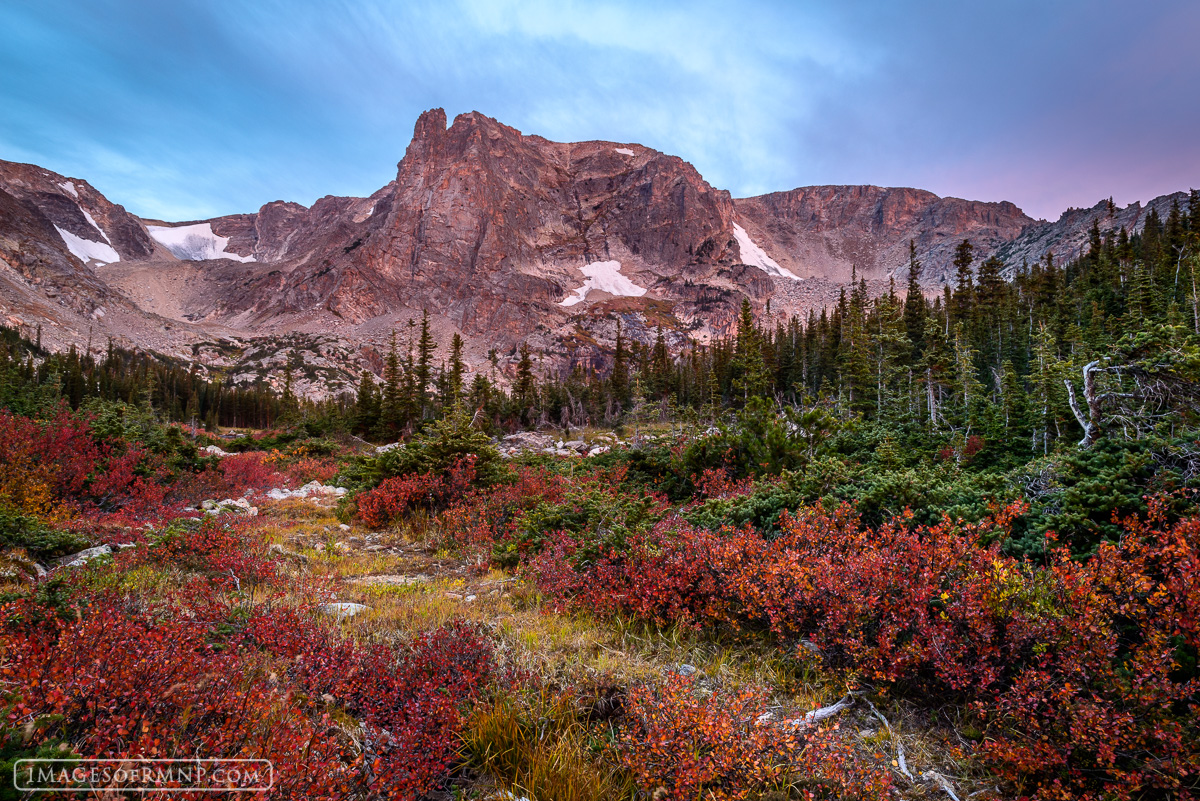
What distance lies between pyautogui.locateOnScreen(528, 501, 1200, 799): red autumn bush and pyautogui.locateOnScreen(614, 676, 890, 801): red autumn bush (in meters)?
0.92

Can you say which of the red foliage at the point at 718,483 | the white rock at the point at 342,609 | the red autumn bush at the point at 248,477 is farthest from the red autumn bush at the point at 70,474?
the red foliage at the point at 718,483

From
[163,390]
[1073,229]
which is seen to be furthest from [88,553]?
[1073,229]

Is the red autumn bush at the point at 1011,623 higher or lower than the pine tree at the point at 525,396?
lower

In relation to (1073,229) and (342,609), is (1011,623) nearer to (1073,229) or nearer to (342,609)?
(342,609)

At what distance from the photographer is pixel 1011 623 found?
353 centimetres

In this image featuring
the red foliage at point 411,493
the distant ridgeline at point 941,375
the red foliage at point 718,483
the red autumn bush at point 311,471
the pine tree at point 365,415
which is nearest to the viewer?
the distant ridgeline at point 941,375

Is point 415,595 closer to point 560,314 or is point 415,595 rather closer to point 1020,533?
point 1020,533

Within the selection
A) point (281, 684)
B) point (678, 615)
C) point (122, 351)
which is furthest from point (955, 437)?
point (122, 351)

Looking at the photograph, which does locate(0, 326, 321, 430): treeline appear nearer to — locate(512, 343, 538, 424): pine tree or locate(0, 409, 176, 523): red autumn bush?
locate(512, 343, 538, 424): pine tree

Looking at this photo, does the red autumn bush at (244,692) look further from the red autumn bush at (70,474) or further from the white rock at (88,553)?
the red autumn bush at (70,474)

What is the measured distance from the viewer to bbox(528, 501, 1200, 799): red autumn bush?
2762mm

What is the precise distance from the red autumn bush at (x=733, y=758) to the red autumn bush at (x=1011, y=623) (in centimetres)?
92

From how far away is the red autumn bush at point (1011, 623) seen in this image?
276 cm

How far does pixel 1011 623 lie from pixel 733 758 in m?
2.35
